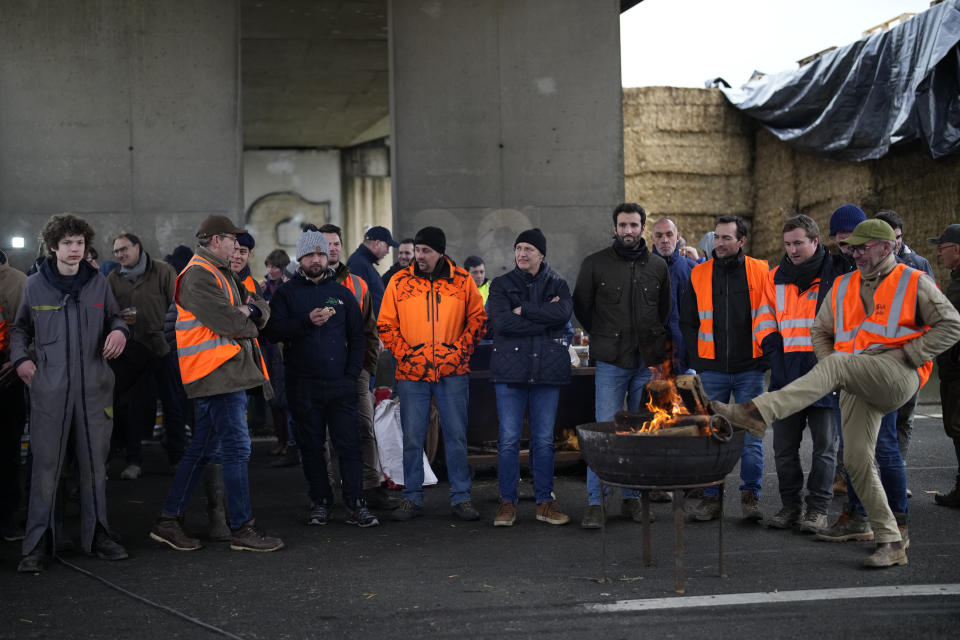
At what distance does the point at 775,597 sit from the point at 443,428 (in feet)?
9.10

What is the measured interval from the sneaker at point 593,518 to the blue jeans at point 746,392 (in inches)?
39.4

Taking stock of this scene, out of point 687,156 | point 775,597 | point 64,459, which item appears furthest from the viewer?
point 687,156

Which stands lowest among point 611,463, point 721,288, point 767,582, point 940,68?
point 767,582

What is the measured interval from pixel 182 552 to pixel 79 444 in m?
0.87

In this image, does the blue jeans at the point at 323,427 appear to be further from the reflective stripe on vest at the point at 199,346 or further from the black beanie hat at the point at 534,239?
the black beanie hat at the point at 534,239

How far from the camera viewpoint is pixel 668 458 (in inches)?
193

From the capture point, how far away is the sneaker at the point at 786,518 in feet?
20.8

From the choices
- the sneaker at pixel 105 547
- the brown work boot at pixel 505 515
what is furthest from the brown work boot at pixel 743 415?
the sneaker at pixel 105 547

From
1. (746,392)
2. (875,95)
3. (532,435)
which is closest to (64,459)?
(532,435)

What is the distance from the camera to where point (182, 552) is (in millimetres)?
5922

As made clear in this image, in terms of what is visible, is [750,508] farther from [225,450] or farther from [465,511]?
[225,450]

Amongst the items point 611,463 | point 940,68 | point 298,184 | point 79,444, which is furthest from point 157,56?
point 298,184

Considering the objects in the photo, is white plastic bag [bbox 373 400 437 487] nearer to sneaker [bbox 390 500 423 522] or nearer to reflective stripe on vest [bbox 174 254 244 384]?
sneaker [bbox 390 500 423 522]

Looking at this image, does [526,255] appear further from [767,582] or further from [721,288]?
[767,582]
